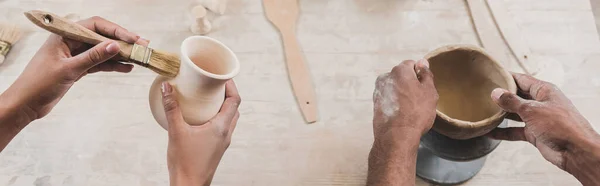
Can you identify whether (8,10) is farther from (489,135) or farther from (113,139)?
(489,135)

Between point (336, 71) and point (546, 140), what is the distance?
1.69 ft

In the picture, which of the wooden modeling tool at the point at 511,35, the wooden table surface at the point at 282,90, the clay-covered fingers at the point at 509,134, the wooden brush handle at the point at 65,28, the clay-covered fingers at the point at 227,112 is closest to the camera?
the wooden brush handle at the point at 65,28

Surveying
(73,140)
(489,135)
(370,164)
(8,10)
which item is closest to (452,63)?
(489,135)

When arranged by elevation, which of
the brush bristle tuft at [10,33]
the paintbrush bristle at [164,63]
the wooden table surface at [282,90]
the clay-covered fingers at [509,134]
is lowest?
the wooden table surface at [282,90]

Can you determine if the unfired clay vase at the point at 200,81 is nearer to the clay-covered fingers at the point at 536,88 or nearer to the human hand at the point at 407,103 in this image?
the human hand at the point at 407,103

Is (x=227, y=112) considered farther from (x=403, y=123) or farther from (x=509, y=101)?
(x=509, y=101)

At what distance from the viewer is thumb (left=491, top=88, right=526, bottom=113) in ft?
2.94

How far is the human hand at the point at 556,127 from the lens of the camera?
844 millimetres

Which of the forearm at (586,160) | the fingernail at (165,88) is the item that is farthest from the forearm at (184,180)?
the forearm at (586,160)

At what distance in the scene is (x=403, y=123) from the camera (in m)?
1.02

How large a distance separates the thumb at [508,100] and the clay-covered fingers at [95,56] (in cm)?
63

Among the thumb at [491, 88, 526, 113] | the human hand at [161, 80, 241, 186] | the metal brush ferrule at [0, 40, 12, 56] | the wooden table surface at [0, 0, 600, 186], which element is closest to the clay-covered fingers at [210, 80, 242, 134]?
the human hand at [161, 80, 241, 186]

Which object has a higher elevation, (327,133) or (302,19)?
(302,19)

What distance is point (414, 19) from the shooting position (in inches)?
52.8
